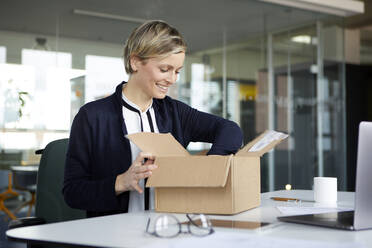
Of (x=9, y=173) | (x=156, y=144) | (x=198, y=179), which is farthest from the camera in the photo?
(x=9, y=173)

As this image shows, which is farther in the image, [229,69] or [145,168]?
[229,69]

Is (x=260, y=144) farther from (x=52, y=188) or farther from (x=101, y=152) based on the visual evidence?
(x=52, y=188)

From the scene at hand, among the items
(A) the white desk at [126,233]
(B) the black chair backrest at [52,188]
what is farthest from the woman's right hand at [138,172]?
(B) the black chair backrest at [52,188]

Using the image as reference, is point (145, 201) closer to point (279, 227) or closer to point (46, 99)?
point (279, 227)

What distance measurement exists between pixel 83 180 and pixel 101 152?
153 mm

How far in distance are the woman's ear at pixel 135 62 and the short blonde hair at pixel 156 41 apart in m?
0.03

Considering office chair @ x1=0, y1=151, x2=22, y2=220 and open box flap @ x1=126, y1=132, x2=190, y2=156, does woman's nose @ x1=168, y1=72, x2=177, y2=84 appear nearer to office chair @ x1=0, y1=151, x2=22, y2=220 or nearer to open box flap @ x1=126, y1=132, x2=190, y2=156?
open box flap @ x1=126, y1=132, x2=190, y2=156

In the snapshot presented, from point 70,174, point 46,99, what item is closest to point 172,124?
point 70,174

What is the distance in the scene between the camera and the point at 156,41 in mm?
1860

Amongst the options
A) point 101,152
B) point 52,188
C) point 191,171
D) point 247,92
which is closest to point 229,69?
point 247,92

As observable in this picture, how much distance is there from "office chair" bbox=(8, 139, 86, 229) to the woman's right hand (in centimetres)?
66

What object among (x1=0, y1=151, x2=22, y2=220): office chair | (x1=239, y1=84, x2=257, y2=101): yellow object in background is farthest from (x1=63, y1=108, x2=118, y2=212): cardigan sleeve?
(x1=239, y1=84, x2=257, y2=101): yellow object in background

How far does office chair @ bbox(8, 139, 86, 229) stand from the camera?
2.24 metres

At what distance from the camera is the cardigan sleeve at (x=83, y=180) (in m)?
1.78
